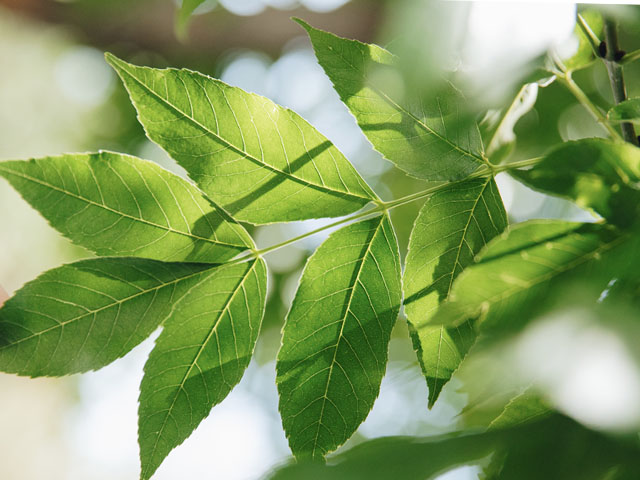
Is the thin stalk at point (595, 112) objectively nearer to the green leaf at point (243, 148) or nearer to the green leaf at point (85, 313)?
the green leaf at point (243, 148)

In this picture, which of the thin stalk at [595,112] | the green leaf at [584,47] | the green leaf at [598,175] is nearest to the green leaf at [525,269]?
the green leaf at [598,175]

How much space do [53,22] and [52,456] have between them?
1.42 meters

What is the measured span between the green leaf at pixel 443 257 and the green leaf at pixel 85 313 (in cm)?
15

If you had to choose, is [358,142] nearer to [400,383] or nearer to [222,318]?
[400,383]

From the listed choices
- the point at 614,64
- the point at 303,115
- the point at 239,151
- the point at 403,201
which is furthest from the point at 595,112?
the point at 303,115

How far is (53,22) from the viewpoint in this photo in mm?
1556

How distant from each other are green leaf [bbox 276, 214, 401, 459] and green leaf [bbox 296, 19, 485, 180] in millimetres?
77

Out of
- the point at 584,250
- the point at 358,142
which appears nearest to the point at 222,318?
the point at 584,250

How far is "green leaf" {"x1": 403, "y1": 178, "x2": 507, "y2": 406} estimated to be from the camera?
0.34 meters

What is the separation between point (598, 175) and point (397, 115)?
0.12m

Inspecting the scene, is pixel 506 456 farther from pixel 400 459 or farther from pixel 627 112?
pixel 627 112

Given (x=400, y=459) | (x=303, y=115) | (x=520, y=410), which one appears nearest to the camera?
(x=400, y=459)

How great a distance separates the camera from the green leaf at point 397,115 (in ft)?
1.08

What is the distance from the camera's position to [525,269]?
0.82 ft
